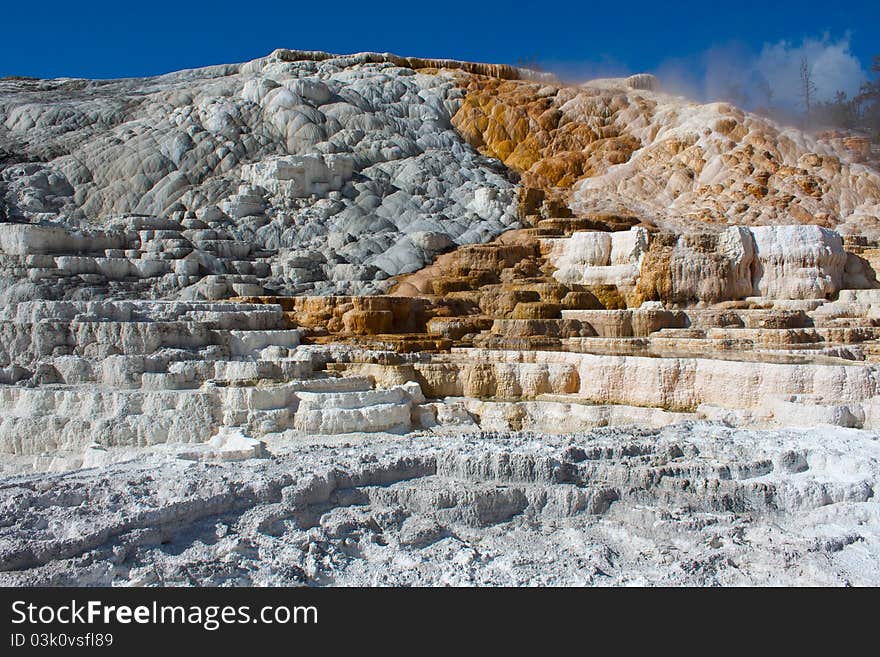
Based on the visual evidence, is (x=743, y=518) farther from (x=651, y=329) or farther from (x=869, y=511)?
(x=651, y=329)

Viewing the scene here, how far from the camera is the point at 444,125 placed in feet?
66.1

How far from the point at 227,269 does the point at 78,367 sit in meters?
4.61

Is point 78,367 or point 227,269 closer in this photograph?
point 78,367

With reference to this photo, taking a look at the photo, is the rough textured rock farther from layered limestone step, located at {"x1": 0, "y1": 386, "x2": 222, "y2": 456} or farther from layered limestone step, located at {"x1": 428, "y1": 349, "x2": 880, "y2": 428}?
layered limestone step, located at {"x1": 0, "y1": 386, "x2": 222, "y2": 456}

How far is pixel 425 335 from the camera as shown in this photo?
32.6 feet

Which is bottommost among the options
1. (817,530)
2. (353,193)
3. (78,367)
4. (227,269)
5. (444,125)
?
(817,530)

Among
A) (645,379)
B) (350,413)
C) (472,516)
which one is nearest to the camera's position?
(472,516)

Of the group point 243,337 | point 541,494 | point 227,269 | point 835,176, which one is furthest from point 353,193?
point 541,494

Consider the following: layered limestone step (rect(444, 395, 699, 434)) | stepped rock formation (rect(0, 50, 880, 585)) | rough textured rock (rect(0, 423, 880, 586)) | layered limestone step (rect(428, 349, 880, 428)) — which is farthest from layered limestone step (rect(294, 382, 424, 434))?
rough textured rock (rect(0, 423, 880, 586))

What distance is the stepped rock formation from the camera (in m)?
4.54

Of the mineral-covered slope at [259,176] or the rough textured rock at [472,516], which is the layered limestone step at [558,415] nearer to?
the rough textured rock at [472,516]

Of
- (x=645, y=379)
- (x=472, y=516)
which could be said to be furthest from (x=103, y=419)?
(x=645, y=379)

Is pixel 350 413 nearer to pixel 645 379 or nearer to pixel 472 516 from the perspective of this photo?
pixel 472 516

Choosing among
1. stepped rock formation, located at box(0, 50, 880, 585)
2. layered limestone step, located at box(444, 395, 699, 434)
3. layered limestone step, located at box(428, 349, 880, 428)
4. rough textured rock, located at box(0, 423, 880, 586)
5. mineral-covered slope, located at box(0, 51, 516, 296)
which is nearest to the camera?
rough textured rock, located at box(0, 423, 880, 586)
